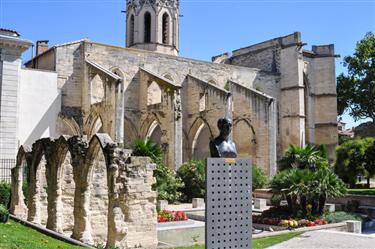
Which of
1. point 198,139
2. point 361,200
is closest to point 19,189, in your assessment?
point 361,200

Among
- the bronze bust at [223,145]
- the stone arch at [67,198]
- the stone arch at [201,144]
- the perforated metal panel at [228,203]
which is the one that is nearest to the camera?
the perforated metal panel at [228,203]

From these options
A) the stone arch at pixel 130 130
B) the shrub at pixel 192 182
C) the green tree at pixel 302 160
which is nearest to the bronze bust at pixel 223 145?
the shrub at pixel 192 182

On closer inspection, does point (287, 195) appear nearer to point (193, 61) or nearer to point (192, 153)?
point (192, 153)

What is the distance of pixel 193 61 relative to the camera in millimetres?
29297

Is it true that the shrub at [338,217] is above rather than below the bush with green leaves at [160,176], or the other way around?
below

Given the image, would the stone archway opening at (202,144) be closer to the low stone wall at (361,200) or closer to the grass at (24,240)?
the low stone wall at (361,200)

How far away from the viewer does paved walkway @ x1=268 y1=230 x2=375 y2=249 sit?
10867 mm

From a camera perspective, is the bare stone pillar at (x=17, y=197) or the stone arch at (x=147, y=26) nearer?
the bare stone pillar at (x=17, y=197)

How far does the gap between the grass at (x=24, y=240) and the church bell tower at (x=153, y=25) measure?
999 inches

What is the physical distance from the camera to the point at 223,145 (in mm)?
5469

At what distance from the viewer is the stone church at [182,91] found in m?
23.8

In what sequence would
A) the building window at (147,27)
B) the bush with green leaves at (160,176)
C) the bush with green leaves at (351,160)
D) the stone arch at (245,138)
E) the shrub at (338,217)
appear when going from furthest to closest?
the building window at (147,27)
the stone arch at (245,138)
the bush with green leaves at (351,160)
the bush with green leaves at (160,176)
the shrub at (338,217)

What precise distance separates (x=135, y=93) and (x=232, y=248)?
72.3 ft

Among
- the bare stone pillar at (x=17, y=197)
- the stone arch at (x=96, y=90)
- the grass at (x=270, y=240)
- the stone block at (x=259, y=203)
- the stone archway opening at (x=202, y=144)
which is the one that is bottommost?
the grass at (x=270, y=240)
